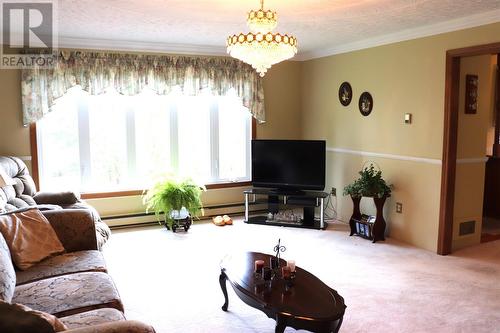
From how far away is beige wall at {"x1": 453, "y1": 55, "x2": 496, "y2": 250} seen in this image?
4.64m

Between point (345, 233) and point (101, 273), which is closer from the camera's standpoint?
point (101, 273)

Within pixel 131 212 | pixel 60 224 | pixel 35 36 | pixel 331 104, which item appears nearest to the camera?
pixel 60 224

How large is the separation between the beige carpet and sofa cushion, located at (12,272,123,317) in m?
0.66

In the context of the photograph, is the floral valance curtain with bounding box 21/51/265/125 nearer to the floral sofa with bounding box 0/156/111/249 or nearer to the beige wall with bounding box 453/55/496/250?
the floral sofa with bounding box 0/156/111/249

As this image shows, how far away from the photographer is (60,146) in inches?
211

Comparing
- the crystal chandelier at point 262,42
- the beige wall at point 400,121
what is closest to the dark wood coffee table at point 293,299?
the crystal chandelier at point 262,42

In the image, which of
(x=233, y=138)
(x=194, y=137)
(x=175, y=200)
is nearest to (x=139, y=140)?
(x=194, y=137)

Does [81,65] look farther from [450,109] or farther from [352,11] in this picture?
[450,109]

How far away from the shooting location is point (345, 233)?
540cm

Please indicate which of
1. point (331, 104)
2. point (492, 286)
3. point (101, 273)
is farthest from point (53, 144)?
point (492, 286)

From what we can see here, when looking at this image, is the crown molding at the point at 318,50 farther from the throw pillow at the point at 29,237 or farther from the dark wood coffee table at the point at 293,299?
the dark wood coffee table at the point at 293,299

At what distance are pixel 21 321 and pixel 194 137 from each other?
4694mm

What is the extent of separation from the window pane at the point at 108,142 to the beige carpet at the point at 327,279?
0.73 m

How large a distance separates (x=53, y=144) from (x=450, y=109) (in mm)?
4631
